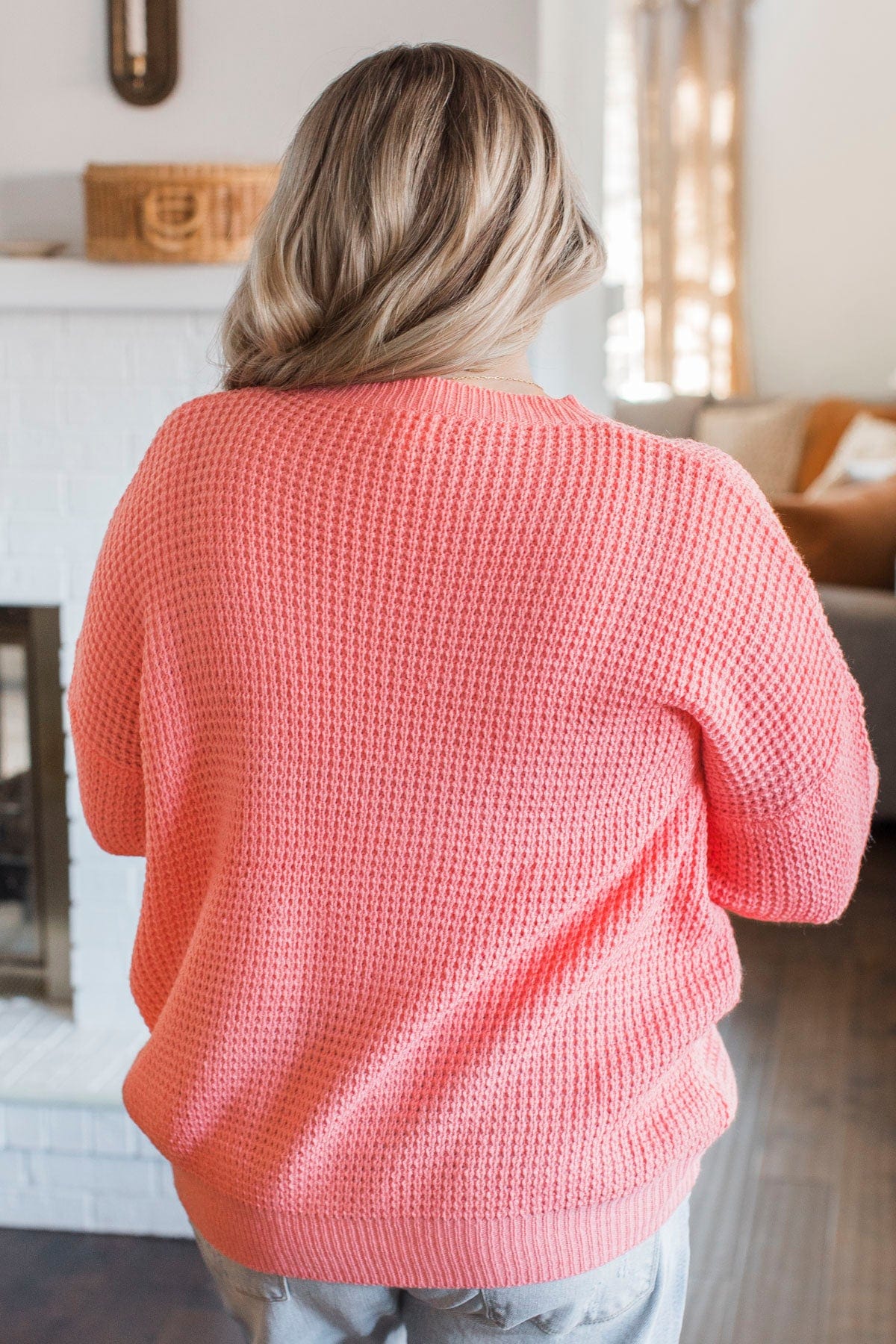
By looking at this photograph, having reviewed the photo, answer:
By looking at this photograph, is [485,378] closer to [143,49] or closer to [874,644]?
[143,49]

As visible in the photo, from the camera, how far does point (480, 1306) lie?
812 millimetres

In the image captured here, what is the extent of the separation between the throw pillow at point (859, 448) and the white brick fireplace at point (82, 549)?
3232 millimetres

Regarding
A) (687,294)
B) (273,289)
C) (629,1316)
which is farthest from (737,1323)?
(687,294)

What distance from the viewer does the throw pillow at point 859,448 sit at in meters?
4.67

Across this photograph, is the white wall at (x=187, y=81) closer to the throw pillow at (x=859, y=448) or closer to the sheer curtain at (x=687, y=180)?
the throw pillow at (x=859, y=448)

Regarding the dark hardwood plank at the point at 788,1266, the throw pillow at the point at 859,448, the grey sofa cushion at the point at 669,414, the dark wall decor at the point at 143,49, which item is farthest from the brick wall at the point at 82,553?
the grey sofa cushion at the point at 669,414

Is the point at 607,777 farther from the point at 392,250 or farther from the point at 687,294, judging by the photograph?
the point at 687,294

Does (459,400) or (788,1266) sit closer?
(459,400)

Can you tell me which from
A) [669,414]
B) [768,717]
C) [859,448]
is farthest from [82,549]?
[669,414]

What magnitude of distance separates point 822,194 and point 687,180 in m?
0.60

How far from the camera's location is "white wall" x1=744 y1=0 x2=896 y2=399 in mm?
5410

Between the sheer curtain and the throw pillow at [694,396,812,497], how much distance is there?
488 millimetres

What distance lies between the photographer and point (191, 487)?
75 cm

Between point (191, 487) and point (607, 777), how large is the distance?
0.95 feet
